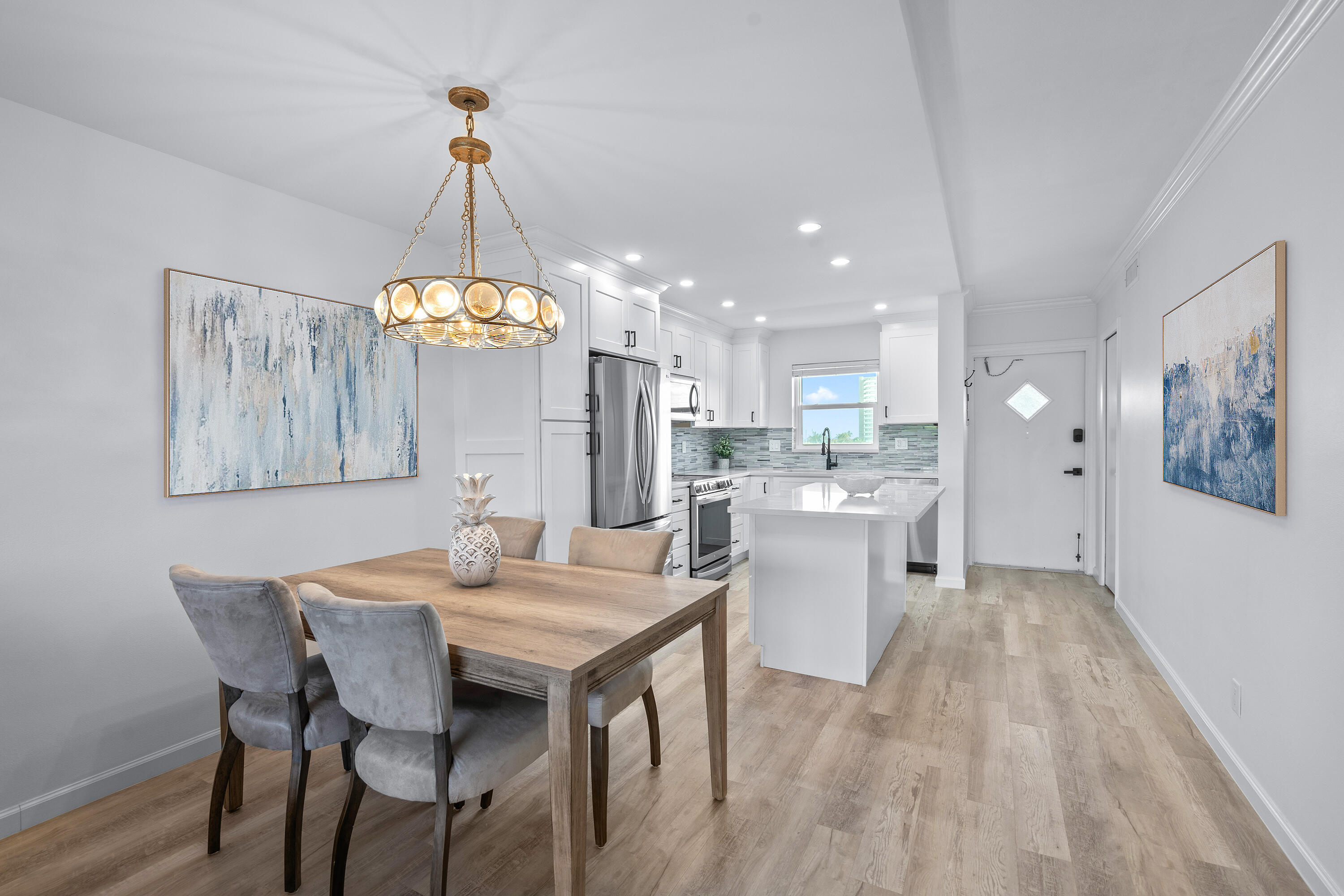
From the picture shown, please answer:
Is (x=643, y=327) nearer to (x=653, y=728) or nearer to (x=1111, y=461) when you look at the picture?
(x=653, y=728)

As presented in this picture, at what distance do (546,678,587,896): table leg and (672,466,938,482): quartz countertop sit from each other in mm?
3744

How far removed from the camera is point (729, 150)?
241 cm

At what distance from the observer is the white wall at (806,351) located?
6145 millimetres

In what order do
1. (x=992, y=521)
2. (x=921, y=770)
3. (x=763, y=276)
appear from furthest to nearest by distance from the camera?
(x=992, y=521), (x=763, y=276), (x=921, y=770)

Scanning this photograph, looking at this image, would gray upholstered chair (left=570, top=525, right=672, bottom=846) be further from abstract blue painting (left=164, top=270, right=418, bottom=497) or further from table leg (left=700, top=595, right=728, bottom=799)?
abstract blue painting (left=164, top=270, right=418, bottom=497)

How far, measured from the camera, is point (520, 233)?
2.88m

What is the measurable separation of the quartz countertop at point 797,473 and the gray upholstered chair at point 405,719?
12.0 ft

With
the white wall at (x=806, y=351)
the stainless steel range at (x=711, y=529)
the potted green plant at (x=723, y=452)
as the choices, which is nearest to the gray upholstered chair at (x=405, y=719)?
the stainless steel range at (x=711, y=529)

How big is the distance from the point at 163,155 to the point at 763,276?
10.6ft

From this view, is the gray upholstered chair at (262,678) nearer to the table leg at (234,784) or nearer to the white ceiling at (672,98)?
the table leg at (234,784)

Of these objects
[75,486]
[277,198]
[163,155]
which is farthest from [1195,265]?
[75,486]

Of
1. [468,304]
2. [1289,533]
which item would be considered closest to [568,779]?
[468,304]

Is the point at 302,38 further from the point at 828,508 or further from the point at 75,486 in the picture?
the point at 828,508

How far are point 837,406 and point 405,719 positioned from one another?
543cm
